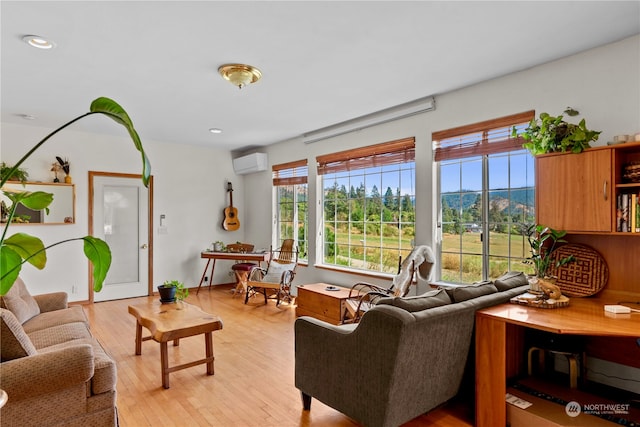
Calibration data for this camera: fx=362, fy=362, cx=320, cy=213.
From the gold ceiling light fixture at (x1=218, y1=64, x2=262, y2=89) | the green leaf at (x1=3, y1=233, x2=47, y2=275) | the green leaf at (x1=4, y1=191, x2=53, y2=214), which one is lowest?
the green leaf at (x1=3, y1=233, x2=47, y2=275)

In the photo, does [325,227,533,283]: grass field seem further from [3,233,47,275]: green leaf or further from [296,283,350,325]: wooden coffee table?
[3,233,47,275]: green leaf

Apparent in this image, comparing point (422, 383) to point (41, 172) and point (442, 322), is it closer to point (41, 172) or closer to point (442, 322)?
point (442, 322)

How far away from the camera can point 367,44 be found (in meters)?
2.69

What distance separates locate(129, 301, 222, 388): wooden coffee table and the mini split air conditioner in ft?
11.3

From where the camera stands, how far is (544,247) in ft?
9.67

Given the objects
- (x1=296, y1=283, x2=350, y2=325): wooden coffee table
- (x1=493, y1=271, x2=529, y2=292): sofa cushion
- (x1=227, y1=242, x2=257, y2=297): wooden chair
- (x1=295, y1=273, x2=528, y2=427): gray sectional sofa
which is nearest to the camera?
(x1=295, y1=273, x2=528, y2=427): gray sectional sofa

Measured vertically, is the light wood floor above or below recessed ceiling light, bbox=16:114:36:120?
below

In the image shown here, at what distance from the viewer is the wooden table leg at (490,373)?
86.5 inches

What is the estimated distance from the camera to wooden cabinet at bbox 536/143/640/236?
2426mm

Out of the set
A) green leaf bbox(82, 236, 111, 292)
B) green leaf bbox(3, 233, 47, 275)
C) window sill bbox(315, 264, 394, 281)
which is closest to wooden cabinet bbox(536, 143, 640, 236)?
window sill bbox(315, 264, 394, 281)

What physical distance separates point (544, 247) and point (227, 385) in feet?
9.12

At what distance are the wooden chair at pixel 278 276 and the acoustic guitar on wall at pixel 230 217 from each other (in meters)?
1.21

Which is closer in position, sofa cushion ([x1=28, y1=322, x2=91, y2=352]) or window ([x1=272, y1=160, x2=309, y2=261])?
sofa cushion ([x1=28, y1=322, x2=91, y2=352])

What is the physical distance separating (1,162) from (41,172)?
0.44 metres
